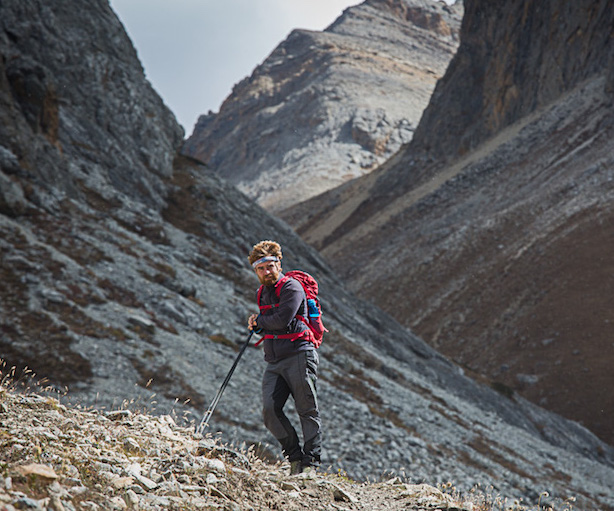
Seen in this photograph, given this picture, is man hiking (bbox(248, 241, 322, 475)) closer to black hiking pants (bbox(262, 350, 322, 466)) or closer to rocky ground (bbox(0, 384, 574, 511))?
black hiking pants (bbox(262, 350, 322, 466))

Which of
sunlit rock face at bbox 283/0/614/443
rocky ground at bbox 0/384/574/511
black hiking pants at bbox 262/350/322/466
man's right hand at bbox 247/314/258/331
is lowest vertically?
rocky ground at bbox 0/384/574/511

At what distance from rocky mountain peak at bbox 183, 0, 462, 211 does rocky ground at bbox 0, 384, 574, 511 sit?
398ft

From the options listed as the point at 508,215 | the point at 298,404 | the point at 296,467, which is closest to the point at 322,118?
the point at 508,215

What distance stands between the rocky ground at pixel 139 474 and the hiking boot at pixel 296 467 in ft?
0.46

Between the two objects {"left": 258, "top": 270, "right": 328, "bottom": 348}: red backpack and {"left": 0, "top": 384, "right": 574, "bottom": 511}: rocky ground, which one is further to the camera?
{"left": 258, "top": 270, "right": 328, "bottom": 348}: red backpack

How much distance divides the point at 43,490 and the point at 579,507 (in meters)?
17.8

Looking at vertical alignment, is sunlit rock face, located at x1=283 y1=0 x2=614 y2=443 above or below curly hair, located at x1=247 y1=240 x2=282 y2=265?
above

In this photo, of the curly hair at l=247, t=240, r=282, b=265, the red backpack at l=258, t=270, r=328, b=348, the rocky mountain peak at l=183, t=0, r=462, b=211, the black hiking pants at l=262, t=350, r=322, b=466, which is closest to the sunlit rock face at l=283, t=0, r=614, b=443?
the black hiking pants at l=262, t=350, r=322, b=466

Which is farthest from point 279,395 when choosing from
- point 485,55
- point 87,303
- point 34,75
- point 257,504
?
point 485,55

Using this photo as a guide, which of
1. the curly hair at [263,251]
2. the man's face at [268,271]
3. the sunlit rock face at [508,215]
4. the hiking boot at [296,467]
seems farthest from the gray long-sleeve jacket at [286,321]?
the sunlit rock face at [508,215]

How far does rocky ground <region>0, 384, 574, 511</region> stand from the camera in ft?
13.3

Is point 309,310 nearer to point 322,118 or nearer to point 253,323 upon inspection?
point 253,323

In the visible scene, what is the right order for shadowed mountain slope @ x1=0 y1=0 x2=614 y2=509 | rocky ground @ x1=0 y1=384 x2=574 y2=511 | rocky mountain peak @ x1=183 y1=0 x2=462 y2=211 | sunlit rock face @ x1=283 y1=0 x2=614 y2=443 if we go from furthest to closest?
rocky mountain peak @ x1=183 y1=0 x2=462 y2=211 → sunlit rock face @ x1=283 y1=0 x2=614 y2=443 → shadowed mountain slope @ x1=0 y1=0 x2=614 y2=509 → rocky ground @ x1=0 y1=384 x2=574 y2=511

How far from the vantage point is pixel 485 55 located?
91.6 metres
